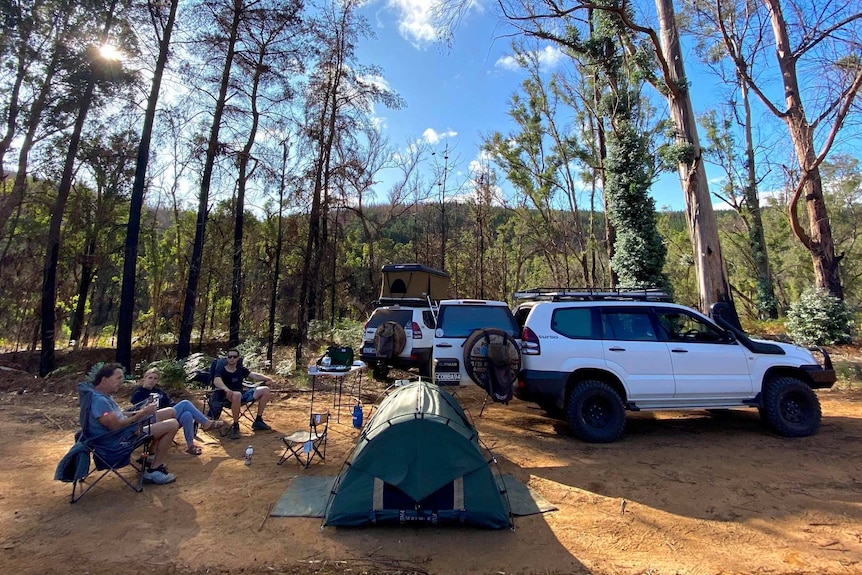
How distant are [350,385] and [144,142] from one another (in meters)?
8.41

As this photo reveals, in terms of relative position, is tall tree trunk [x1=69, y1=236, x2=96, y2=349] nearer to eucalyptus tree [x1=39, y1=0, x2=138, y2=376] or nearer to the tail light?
eucalyptus tree [x1=39, y1=0, x2=138, y2=376]

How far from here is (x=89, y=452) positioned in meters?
4.18

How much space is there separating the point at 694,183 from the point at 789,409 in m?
6.61

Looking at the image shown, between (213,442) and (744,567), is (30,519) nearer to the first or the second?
(213,442)

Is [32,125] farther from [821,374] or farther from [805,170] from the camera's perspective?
[805,170]

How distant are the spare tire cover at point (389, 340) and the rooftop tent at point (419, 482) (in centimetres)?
477

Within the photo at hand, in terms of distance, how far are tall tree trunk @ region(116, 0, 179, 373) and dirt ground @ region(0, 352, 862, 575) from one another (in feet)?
17.0

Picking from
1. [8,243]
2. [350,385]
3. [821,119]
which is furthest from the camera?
[8,243]

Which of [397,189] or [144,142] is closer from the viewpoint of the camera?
[144,142]

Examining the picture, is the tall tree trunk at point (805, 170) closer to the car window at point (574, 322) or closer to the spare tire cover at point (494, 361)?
the car window at point (574, 322)

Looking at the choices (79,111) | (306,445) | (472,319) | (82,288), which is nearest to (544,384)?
(472,319)

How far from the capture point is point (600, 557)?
129 inches

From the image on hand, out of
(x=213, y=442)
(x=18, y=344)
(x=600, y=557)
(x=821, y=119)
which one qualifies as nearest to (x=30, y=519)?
(x=213, y=442)

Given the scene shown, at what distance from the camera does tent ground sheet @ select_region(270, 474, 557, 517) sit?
3904 millimetres
